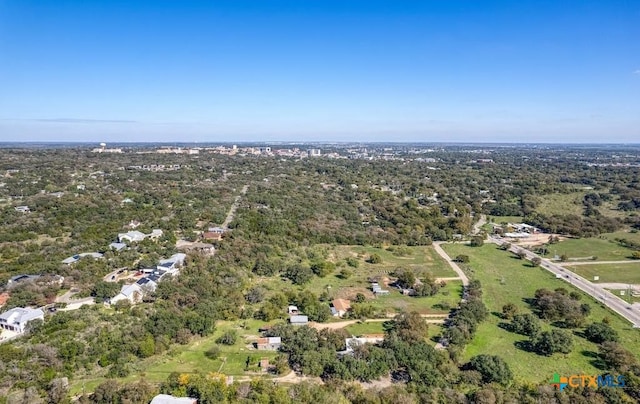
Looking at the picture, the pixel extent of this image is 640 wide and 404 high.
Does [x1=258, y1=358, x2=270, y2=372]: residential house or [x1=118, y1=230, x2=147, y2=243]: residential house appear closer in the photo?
[x1=258, y1=358, x2=270, y2=372]: residential house

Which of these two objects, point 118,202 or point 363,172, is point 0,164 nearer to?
point 118,202

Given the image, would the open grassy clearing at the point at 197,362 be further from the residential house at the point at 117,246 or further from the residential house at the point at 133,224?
the residential house at the point at 133,224

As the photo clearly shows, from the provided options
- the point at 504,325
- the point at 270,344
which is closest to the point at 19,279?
the point at 270,344

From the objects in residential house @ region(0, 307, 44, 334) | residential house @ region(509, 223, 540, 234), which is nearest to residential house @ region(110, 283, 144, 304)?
residential house @ region(0, 307, 44, 334)

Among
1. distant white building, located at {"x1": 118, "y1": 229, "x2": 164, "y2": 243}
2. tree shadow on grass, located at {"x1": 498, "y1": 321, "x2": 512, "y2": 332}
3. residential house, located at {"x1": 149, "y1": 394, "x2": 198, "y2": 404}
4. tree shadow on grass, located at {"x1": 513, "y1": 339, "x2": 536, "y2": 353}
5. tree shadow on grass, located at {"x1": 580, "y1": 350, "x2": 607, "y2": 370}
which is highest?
distant white building, located at {"x1": 118, "y1": 229, "x2": 164, "y2": 243}

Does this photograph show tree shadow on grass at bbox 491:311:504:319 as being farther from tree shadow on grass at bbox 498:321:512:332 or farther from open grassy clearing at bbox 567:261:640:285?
open grassy clearing at bbox 567:261:640:285

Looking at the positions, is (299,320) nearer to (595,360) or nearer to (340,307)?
(340,307)

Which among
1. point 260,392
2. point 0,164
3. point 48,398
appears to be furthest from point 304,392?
point 0,164
